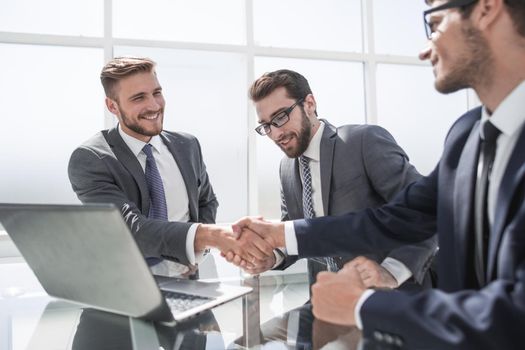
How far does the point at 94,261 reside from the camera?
1.09m

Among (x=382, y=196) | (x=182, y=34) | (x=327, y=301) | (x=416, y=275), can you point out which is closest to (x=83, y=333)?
(x=327, y=301)

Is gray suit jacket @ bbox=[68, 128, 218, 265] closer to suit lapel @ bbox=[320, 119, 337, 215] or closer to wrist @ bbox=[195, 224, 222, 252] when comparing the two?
wrist @ bbox=[195, 224, 222, 252]

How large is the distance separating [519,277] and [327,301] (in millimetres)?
408

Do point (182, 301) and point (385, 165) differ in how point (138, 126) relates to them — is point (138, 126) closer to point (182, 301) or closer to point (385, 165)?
point (385, 165)

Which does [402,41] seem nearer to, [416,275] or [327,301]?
[416,275]

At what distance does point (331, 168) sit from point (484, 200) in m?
1.24

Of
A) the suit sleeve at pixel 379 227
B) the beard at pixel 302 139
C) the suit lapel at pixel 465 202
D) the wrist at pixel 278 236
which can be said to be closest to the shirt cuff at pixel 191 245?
the wrist at pixel 278 236

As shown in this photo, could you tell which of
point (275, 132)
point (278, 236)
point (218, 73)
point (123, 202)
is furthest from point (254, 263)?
point (218, 73)

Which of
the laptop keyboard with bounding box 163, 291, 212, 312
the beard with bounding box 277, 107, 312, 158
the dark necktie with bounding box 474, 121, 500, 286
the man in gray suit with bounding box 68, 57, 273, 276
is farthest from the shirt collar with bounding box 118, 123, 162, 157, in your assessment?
the dark necktie with bounding box 474, 121, 500, 286

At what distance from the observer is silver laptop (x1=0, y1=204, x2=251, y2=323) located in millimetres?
998

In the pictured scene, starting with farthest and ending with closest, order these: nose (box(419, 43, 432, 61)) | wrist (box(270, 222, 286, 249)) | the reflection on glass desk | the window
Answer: the window → wrist (box(270, 222, 286, 249)) → nose (box(419, 43, 432, 61)) → the reflection on glass desk

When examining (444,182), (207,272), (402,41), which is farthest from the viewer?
(402,41)

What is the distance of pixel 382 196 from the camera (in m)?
2.25

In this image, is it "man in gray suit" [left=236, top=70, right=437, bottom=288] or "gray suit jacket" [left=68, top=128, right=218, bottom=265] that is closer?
"man in gray suit" [left=236, top=70, right=437, bottom=288]
